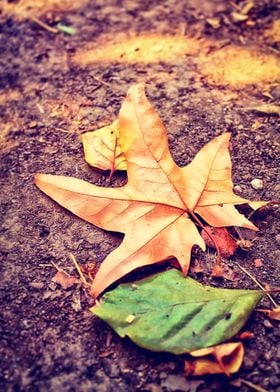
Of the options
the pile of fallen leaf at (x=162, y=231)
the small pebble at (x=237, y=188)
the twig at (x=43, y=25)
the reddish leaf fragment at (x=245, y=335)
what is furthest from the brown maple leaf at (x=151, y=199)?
the twig at (x=43, y=25)

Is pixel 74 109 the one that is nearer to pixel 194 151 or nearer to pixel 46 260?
pixel 194 151

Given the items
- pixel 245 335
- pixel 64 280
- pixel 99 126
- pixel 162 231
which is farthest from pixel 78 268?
pixel 99 126

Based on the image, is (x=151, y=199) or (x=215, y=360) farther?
(x=151, y=199)

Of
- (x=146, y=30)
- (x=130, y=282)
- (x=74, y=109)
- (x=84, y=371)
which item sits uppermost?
(x=146, y=30)

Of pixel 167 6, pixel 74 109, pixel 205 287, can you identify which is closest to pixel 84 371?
pixel 205 287

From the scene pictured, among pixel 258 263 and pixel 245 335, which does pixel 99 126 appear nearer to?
pixel 258 263
